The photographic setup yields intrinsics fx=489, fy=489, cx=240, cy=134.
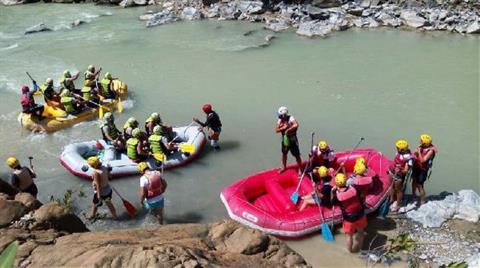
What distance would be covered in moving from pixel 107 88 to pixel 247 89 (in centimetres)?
411

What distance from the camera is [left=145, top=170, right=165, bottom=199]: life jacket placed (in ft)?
24.9

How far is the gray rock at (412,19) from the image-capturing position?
20.3 m

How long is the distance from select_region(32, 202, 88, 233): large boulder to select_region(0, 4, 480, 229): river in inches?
109

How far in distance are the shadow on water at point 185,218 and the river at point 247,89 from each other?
0.11 feet

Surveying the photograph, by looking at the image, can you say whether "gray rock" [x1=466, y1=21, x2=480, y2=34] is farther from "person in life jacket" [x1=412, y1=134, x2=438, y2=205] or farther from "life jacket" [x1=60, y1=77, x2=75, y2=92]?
"life jacket" [x1=60, y1=77, x2=75, y2=92]

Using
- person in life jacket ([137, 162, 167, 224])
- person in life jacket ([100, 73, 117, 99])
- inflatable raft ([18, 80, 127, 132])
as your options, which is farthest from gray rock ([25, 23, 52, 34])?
person in life jacket ([137, 162, 167, 224])

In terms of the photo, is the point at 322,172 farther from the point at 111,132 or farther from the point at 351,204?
the point at 111,132

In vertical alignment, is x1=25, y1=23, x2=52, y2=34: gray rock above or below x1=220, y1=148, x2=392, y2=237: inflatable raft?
above

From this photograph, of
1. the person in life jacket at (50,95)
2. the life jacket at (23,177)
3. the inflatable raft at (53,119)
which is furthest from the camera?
the person in life jacket at (50,95)

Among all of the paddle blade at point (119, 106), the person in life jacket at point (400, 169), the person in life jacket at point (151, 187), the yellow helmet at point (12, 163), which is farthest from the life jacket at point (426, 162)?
the paddle blade at point (119, 106)

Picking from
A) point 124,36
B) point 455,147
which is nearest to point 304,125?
point 455,147

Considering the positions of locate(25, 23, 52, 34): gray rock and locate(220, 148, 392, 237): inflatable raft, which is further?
locate(25, 23, 52, 34): gray rock

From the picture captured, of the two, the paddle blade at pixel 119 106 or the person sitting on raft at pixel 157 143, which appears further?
the paddle blade at pixel 119 106

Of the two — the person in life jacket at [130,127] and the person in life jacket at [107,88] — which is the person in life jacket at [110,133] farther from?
the person in life jacket at [107,88]
